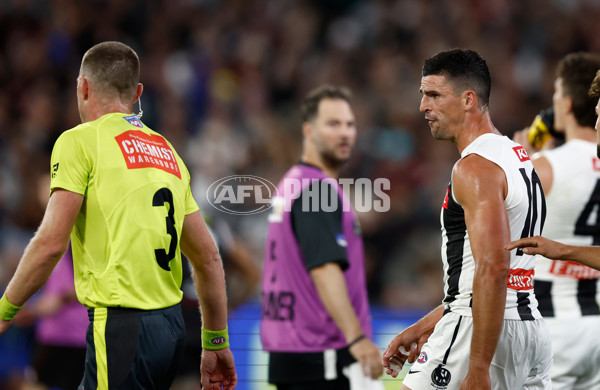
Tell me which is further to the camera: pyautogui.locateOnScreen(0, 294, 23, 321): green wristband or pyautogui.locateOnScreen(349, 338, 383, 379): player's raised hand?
pyautogui.locateOnScreen(349, 338, 383, 379): player's raised hand

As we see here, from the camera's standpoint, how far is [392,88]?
382 inches

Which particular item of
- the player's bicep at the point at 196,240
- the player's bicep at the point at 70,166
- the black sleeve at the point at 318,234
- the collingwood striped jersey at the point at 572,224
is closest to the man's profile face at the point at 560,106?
the collingwood striped jersey at the point at 572,224

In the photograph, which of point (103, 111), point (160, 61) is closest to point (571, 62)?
point (103, 111)

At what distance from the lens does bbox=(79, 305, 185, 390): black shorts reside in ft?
13.2

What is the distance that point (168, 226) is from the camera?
13.9 ft

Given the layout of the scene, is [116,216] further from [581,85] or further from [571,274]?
[581,85]

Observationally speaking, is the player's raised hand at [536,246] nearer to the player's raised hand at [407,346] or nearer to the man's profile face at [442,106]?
the man's profile face at [442,106]

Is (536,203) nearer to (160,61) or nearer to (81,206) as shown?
(81,206)

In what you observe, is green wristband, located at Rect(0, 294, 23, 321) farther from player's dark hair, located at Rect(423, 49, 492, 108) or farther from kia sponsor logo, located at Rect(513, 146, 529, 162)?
kia sponsor logo, located at Rect(513, 146, 529, 162)

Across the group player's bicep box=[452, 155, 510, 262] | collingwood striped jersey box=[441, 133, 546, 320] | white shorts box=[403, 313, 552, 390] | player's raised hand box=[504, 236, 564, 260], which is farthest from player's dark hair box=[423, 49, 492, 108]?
white shorts box=[403, 313, 552, 390]

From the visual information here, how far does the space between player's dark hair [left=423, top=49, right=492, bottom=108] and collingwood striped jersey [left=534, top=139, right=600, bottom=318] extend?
122 cm

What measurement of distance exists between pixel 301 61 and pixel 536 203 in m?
8.32

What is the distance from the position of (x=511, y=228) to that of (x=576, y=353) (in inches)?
62.6

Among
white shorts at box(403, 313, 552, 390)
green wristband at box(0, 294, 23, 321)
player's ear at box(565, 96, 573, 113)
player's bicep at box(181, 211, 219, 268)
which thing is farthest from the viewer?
Result: player's ear at box(565, 96, 573, 113)
